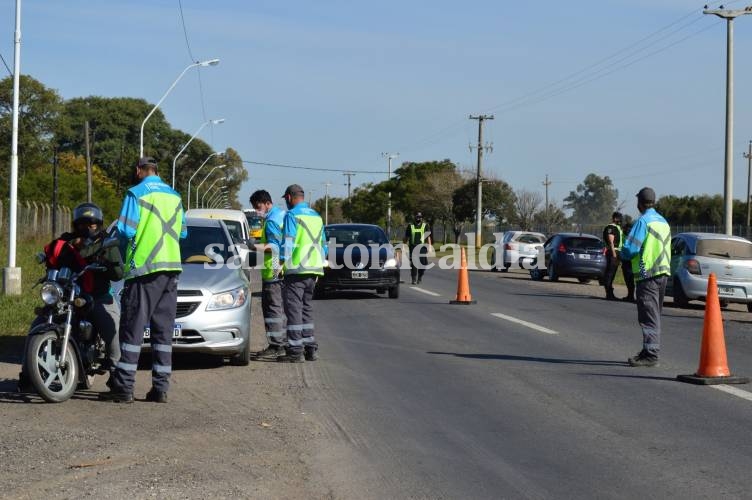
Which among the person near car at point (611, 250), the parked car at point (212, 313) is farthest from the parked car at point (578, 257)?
the parked car at point (212, 313)

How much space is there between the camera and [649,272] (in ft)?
38.3

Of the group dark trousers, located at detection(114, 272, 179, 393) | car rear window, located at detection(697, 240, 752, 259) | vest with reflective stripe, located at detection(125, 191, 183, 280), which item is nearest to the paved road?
dark trousers, located at detection(114, 272, 179, 393)

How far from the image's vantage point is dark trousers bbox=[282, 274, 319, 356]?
11.8 metres

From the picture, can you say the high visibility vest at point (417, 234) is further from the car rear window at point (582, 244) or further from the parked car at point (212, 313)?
the parked car at point (212, 313)

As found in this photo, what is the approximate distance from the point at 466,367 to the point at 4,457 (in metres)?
5.89

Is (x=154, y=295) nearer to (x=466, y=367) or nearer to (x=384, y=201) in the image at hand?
(x=466, y=367)

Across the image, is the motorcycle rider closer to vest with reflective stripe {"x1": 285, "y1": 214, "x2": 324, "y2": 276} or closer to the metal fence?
vest with reflective stripe {"x1": 285, "y1": 214, "x2": 324, "y2": 276}

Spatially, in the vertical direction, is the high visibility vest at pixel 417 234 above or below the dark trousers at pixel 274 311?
above

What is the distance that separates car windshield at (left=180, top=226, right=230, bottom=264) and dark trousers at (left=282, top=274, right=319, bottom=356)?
896mm

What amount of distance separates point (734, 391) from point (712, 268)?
11649mm

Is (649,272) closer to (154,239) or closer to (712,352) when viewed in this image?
(712,352)

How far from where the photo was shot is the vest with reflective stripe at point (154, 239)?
29.1 ft

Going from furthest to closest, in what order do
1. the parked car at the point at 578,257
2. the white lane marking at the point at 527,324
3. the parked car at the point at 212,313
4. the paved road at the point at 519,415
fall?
the parked car at the point at 578,257
the white lane marking at the point at 527,324
the parked car at the point at 212,313
the paved road at the point at 519,415

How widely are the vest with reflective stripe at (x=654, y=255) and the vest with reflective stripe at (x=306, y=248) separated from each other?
137 inches
